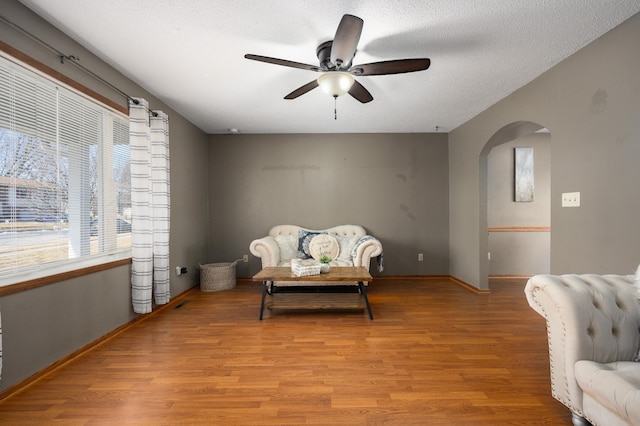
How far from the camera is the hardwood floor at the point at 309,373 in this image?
1.55m

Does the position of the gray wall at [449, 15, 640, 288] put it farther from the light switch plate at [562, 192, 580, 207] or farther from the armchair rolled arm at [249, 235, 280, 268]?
the armchair rolled arm at [249, 235, 280, 268]

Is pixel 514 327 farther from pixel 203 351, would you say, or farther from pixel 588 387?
pixel 203 351

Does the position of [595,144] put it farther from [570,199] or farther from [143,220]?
[143,220]

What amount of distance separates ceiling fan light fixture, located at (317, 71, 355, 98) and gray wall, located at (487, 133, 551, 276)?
338 centimetres

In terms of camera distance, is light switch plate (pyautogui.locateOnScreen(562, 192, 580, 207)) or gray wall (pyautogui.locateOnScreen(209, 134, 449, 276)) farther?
gray wall (pyautogui.locateOnScreen(209, 134, 449, 276))

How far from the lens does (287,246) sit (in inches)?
165

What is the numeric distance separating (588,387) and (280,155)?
4.26 metres

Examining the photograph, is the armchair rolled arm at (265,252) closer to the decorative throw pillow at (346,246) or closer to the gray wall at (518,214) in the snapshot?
the decorative throw pillow at (346,246)

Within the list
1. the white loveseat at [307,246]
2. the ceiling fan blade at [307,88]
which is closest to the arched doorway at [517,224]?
the white loveseat at [307,246]

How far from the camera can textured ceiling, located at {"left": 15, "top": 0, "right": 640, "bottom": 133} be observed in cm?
182

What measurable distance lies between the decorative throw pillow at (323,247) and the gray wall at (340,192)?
63 cm

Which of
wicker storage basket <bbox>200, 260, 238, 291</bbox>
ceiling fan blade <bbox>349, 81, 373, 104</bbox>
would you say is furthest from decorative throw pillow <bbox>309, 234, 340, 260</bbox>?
ceiling fan blade <bbox>349, 81, 373, 104</bbox>

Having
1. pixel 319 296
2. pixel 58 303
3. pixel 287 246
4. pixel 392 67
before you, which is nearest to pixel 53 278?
pixel 58 303

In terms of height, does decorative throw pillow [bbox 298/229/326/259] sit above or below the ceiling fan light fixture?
below
